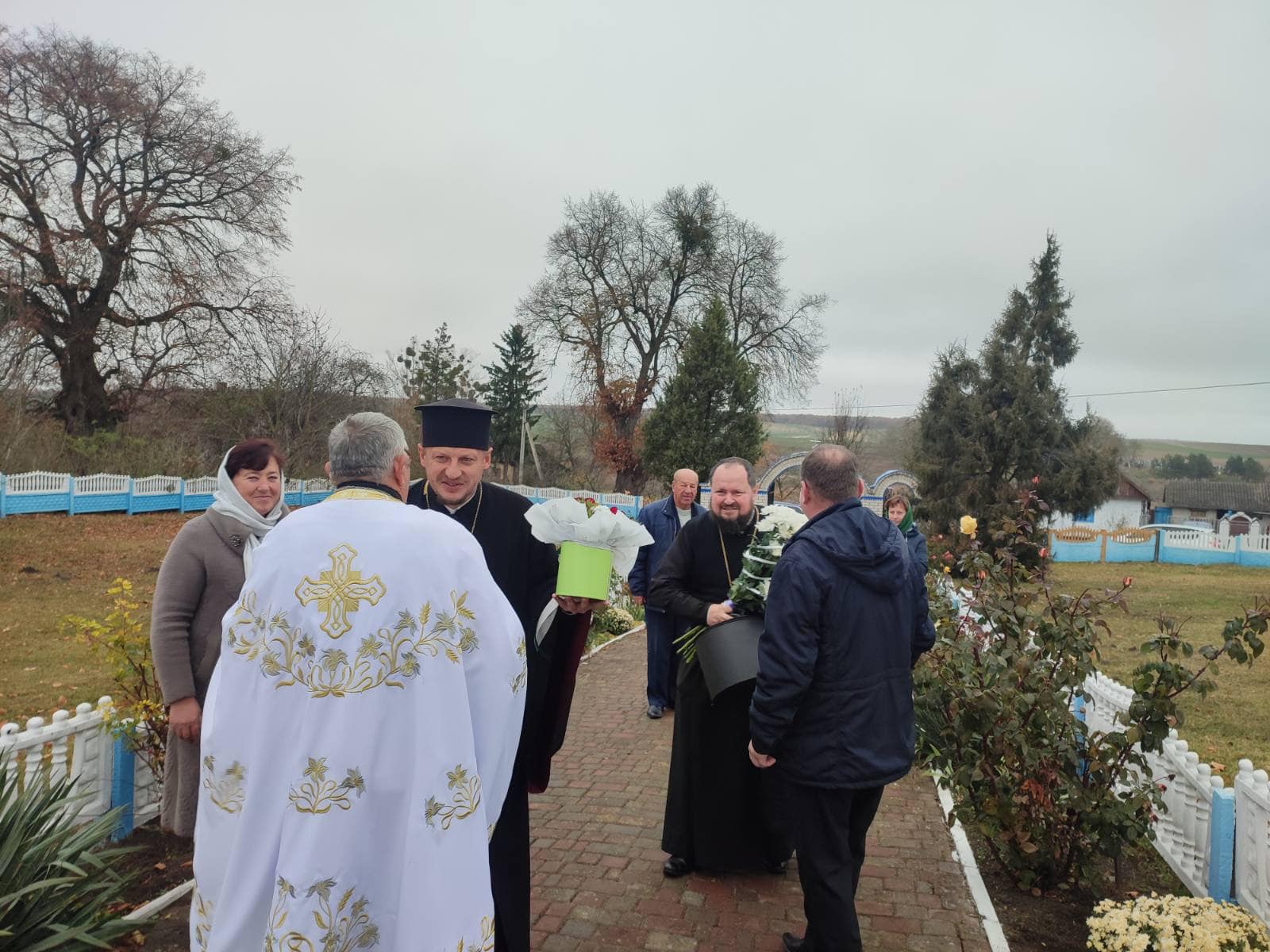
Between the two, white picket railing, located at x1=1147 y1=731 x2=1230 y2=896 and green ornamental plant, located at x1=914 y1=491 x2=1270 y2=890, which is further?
white picket railing, located at x1=1147 y1=731 x2=1230 y2=896

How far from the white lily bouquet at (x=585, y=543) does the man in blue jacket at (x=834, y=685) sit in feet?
2.22

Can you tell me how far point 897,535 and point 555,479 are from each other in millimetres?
42085

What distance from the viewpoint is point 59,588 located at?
42.8 feet

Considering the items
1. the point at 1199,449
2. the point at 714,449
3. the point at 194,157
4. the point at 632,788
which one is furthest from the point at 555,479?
the point at 1199,449

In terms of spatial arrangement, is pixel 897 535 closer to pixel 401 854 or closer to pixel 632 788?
pixel 401 854

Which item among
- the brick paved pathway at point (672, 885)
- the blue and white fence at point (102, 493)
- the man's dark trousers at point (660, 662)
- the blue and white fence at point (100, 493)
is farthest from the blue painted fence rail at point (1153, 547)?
the brick paved pathway at point (672, 885)

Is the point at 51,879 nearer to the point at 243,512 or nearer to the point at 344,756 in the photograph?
the point at 243,512

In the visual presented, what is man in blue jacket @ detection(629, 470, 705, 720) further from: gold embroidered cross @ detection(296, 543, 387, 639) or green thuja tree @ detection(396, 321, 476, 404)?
green thuja tree @ detection(396, 321, 476, 404)

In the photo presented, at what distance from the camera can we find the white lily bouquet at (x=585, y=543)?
261cm

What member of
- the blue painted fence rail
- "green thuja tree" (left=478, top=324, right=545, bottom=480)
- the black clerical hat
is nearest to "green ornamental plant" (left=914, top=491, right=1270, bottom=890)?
the black clerical hat

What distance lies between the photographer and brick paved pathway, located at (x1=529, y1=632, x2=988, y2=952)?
3.52 m

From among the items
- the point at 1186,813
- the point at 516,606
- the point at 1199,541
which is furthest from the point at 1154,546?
the point at 516,606

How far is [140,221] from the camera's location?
23594mm

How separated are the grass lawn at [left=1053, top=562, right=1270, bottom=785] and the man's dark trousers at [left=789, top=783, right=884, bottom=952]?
5.45ft
